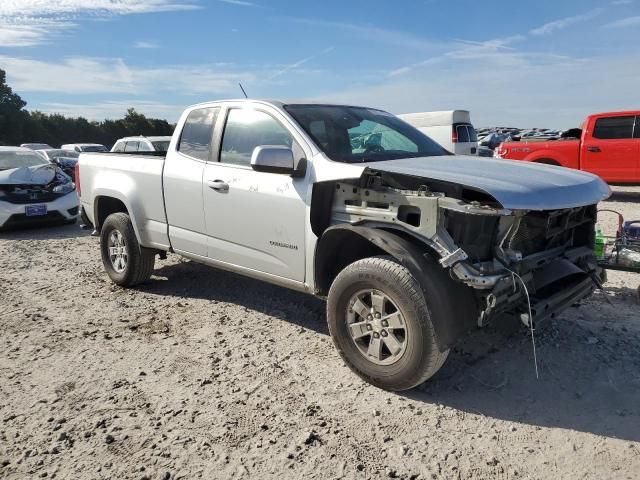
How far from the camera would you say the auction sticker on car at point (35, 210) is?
907 cm

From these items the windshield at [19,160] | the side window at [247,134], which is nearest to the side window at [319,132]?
the side window at [247,134]

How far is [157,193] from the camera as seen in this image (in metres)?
4.82

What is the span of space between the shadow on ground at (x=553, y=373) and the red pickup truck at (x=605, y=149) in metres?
7.88

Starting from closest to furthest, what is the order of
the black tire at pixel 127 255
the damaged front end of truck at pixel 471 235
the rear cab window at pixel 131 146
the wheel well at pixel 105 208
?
the damaged front end of truck at pixel 471 235, the black tire at pixel 127 255, the wheel well at pixel 105 208, the rear cab window at pixel 131 146

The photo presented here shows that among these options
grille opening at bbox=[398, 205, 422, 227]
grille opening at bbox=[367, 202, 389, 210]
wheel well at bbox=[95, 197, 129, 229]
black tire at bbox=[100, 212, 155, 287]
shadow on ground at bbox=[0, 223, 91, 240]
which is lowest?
shadow on ground at bbox=[0, 223, 91, 240]

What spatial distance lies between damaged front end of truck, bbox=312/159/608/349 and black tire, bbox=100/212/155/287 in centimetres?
254

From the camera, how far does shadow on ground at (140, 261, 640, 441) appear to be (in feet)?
9.66

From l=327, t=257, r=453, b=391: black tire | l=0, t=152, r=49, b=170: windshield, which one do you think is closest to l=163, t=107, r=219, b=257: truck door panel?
l=327, t=257, r=453, b=391: black tire

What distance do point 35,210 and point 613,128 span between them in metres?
12.2

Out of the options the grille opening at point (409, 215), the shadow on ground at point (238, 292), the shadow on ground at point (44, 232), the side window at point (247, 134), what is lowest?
the shadow on ground at point (44, 232)

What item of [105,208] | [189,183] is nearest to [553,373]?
[189,183]

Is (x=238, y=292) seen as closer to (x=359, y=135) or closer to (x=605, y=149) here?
(x=359, y=135)

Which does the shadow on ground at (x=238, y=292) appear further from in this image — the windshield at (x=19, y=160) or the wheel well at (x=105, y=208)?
the windshield at (x=19, y=160)

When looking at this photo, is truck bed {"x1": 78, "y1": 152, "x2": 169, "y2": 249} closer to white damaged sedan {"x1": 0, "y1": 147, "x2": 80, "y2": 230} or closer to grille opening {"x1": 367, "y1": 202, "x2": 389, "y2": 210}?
grille opening {"x1": 367, "y1": 202, "x2": 389, "y2": 210}
